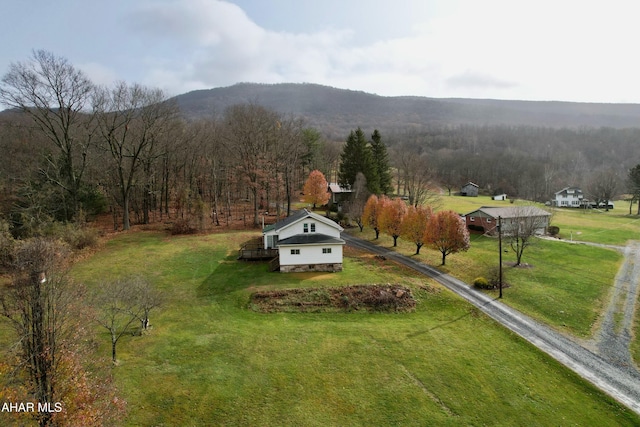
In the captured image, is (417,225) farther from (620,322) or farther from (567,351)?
(567,351)

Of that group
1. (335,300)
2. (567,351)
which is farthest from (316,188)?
(567,351)

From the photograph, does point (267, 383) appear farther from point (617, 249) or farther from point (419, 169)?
point (419, 169)

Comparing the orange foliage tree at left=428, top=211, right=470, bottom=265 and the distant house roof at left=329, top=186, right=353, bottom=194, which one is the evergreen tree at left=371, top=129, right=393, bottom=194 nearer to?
the distant house roof at left=329, top=186, right=353, bottom=194

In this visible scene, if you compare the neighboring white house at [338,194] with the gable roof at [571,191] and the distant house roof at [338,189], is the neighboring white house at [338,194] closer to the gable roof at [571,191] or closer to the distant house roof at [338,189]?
the distant house roof at [338,189]

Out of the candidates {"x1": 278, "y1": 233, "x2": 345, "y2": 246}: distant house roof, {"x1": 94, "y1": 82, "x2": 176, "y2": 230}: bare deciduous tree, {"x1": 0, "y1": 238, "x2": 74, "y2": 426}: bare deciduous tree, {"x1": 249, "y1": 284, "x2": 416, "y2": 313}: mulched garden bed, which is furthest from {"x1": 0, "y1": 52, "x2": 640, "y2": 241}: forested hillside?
{"x1": 0, "y1": 238, "x2": 74, "y2": 426}: bare deciduous tree

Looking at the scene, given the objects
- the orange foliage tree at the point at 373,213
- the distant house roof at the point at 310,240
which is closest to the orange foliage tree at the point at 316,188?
the orange foliage tree at the point at 373,213

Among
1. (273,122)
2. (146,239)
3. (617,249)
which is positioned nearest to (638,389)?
(617,249)
